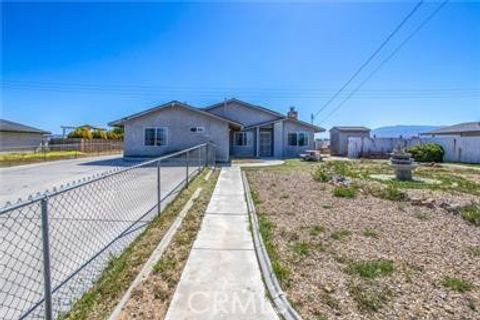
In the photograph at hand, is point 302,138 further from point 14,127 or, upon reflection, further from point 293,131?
point 14,127

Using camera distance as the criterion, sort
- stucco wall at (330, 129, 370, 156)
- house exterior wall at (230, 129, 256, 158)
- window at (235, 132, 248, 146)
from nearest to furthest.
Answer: house exterior wall at (230, 129, 256, 158), window at (235, 132, 248, 146), stucco wall at (330, 129, 370, 156)

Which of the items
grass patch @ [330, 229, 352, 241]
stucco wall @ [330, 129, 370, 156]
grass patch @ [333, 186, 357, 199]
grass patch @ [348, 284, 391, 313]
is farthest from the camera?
stucco wall @ [330, 129, 370, 156]

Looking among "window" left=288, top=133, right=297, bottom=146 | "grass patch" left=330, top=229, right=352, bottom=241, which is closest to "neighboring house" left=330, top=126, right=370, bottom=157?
"window" left=288, top=133, right=297, bottom=146

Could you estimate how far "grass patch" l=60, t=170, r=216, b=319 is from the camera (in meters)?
3.07

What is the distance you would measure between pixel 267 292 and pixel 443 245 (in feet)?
10.7

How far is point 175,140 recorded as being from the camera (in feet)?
74.6

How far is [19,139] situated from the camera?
32.4m

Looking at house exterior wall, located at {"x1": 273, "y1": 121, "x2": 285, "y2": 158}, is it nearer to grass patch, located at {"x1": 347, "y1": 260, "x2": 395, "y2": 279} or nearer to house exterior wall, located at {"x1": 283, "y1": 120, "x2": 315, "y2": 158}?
house exterior wall, located at {"x1": 283, "y1": 120, "x2": 315, "y2": 158}

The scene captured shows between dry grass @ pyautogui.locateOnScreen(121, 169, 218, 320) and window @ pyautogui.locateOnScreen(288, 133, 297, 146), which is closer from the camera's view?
dry grass @ pyautogui.locateOnScreen(121, 169, 218, 320)

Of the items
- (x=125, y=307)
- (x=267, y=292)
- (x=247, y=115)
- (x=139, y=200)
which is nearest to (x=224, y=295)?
(x=267, y=292)

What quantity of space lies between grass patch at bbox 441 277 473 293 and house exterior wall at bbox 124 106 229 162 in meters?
19.2

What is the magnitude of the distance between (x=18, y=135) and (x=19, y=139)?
411 mm

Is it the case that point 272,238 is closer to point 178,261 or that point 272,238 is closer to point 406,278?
point 178,261

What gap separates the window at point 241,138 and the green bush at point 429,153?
42.0ft
